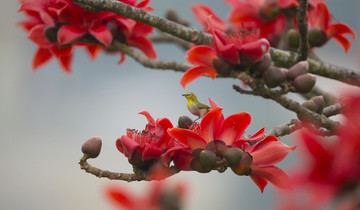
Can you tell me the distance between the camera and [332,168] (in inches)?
7.7

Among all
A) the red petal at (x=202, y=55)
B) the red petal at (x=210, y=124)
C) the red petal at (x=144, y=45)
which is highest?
the red petal at (x=144, y=45)

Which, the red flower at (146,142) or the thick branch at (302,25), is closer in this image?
the red flower at (146,142)

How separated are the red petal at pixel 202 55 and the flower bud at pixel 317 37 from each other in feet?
1.03

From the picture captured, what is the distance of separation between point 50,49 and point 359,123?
80 cm

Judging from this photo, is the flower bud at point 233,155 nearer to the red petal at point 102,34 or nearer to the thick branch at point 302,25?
the thick branch at point 302,25

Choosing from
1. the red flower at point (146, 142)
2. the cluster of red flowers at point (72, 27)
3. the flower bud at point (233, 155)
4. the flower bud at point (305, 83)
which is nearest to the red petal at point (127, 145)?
the red flower at point (146, 142)

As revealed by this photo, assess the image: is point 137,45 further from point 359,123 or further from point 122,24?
point 359,123

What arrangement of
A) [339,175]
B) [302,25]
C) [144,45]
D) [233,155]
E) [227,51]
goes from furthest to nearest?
[144,45] → [302,25] → [227,51] → [233,155] → [339,175]

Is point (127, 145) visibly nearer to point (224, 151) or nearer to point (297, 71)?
point (224, 151)

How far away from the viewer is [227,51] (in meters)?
0.57

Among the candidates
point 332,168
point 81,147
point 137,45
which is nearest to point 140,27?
point 137,45

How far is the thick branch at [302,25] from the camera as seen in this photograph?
0.66 meters

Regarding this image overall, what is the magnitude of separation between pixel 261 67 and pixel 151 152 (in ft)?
0.64

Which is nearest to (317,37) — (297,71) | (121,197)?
(297,71)
